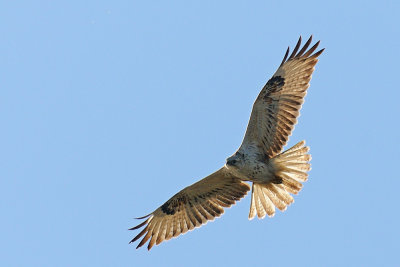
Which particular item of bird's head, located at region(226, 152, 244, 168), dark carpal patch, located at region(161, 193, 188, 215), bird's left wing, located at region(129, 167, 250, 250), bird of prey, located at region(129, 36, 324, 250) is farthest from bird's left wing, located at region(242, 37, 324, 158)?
dark carpal patch, located at region(161, 193, 188, 215)

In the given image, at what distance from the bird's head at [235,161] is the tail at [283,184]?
1.66 feet

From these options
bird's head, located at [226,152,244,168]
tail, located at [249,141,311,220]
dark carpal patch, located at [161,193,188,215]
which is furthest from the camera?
dark carpal patch, located at [161,193,188,215]

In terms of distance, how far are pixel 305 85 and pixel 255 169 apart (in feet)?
5.28

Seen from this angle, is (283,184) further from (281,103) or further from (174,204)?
(174,204)

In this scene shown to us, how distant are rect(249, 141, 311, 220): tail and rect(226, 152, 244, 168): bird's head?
1.66 feet

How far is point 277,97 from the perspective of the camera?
1192cm

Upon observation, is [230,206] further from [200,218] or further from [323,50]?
[323,50]

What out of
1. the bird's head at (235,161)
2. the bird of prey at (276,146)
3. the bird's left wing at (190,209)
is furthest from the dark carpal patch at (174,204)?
the bird's head at (235,161)

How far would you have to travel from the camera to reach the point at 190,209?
1291 cm

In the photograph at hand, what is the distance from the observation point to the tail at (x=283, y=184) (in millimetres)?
11734

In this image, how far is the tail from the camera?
11.7 meters

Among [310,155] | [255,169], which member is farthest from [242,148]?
[310,155]

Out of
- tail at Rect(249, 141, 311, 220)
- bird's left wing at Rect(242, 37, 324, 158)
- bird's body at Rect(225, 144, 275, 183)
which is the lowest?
tail at Rect(249, 141, 311, 220)

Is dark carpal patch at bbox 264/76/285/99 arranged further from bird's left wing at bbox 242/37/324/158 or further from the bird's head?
the bird's head
